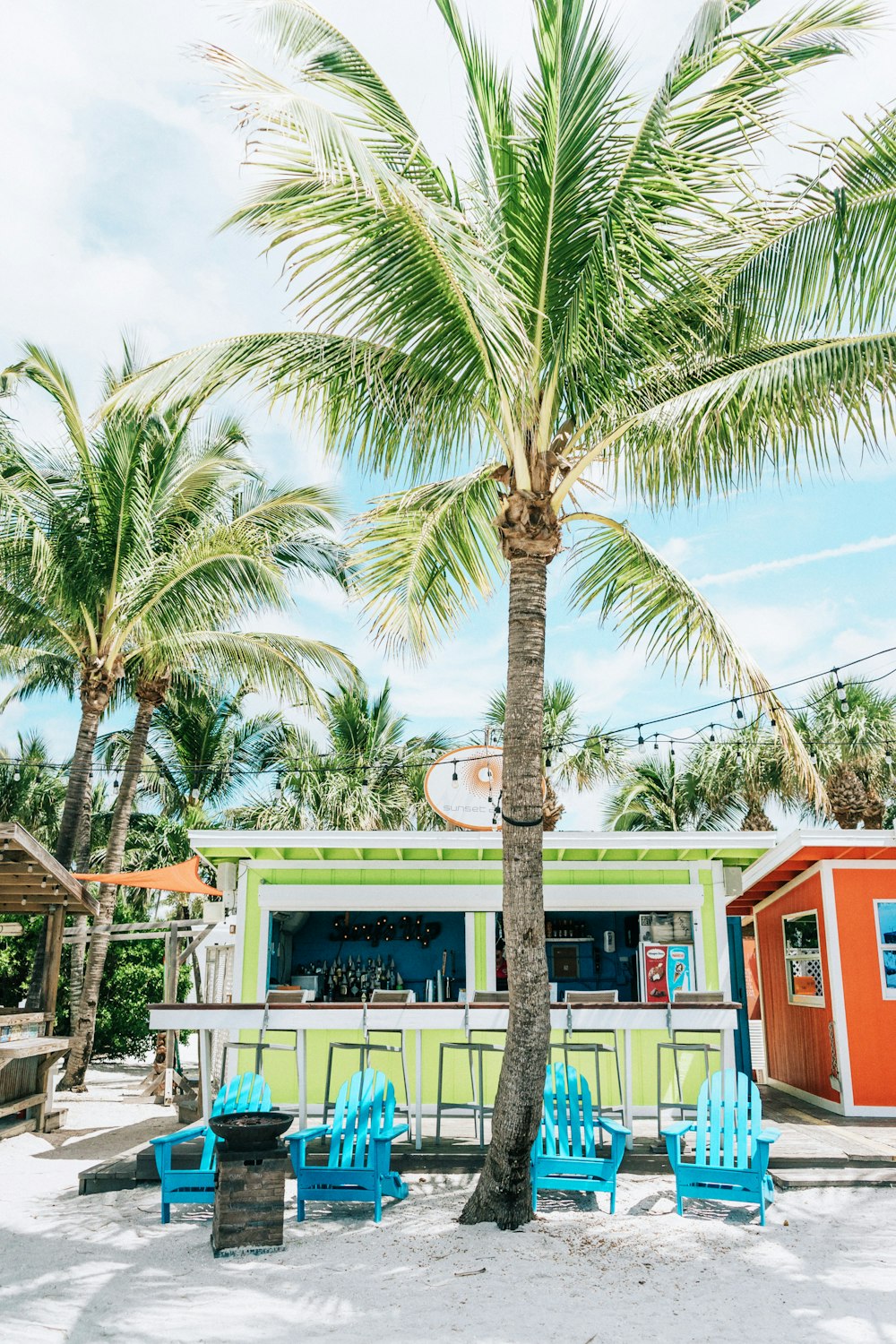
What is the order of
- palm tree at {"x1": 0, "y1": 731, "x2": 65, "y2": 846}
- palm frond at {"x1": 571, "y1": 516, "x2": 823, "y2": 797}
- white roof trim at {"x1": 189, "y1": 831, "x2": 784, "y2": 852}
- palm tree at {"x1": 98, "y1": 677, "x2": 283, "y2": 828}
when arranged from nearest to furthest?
palm frond at {"x1": 571, "y1": 516, "x2": 823, "y2": 797} → white roof trim at {"x1": 189, "y1": 831, "x2": 784, "y2": 852} → palm tree at {"x1": 98, "y1": 677, "x2": 283, "y2": 828} → palm tree at {"x1": 0, "y1": 731, "x2": 65, "y2": 846}

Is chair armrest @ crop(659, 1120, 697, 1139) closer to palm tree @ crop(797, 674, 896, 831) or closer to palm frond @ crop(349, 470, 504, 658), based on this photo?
palm frond @ crop(349, 470, 504, 658)

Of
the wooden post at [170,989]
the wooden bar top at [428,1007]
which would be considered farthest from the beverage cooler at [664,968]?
the wooden post at [170,989]

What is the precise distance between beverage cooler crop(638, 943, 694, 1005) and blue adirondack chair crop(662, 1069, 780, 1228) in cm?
398

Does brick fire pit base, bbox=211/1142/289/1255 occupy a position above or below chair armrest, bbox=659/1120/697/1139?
below

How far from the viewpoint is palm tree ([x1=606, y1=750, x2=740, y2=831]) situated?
2328 cm

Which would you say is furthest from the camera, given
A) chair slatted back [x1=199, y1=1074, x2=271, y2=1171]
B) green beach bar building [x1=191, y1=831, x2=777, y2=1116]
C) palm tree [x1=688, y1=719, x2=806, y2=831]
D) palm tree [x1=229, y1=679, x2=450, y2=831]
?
palm tree [x1=229, y1=679, x2=450, y2=831]

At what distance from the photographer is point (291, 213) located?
18.5 feet

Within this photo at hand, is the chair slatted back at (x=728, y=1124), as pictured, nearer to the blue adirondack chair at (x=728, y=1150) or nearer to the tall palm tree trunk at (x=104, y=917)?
the blue adirondack chair at (x=728, y=1150)

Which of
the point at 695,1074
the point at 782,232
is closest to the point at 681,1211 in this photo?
the point at 695,1074

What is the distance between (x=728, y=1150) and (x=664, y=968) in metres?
4.43

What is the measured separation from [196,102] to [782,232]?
11.9 ft

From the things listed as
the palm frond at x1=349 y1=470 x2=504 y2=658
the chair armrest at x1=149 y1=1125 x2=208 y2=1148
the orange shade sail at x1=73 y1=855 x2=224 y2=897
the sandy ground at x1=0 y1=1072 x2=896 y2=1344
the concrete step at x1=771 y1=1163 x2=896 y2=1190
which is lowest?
the sandy ground at x1=0 y1=1072 x2=896 y2=1344

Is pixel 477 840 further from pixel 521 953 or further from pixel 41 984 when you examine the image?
pixel 41 984

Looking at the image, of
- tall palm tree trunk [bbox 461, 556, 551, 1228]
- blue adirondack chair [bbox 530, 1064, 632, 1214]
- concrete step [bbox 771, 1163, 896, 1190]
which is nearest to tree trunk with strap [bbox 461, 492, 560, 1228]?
tall palm tree trunk [bbox 461, 556, 551, 1228]
